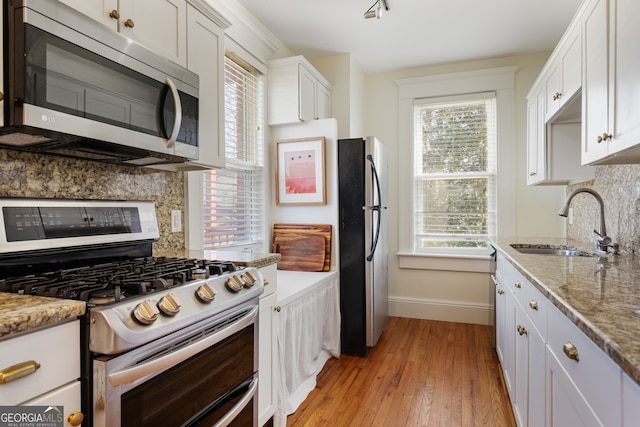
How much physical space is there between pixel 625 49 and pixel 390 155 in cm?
272

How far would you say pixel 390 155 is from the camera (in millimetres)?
4035

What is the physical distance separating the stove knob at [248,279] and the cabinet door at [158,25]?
993mm

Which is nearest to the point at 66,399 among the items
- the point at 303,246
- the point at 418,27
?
the point at 303,246

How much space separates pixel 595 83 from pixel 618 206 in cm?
93

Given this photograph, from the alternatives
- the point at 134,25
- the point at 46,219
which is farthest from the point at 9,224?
the point at 134,25

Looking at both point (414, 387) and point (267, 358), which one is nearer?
point (267, 358)

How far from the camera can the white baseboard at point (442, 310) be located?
3.71m

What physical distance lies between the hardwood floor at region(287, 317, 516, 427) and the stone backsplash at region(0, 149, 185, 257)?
1.31 metres

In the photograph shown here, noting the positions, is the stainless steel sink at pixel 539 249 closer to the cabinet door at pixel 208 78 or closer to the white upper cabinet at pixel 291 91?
the white upper cabinet at pixel 291 91

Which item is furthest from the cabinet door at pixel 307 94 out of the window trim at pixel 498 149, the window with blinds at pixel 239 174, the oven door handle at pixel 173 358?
the oven door handle at pixel 173 358

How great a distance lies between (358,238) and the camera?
2957 mm

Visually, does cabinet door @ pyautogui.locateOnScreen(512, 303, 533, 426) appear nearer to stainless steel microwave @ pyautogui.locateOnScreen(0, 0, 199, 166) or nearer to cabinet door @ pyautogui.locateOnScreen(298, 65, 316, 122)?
stainless steel microwave @ pyautogui.locateOnScreen(0, 0, 199, 166)

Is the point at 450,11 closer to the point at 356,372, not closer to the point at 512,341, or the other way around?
the point at 512,341

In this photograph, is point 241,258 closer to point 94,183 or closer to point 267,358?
point 267,358
